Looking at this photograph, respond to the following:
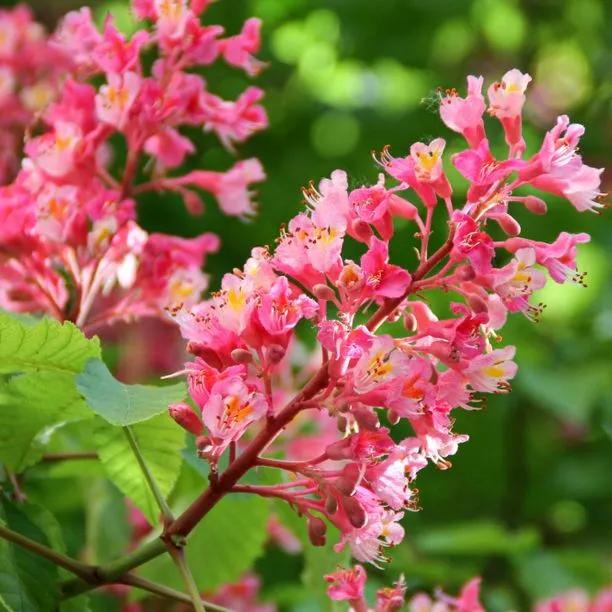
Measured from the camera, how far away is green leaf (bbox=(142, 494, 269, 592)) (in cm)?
225

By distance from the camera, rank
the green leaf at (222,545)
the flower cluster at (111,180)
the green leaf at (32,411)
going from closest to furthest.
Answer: the green leaf at (32,411) < the flower cluster at (111,180) < the green leaf at (222,545)

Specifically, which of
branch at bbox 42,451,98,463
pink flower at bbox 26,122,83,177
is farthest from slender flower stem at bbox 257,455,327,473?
pink flower at bbox 26,122,83,177

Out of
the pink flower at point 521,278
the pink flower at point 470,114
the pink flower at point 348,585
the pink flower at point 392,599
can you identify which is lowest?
the pink flower at point 392,599

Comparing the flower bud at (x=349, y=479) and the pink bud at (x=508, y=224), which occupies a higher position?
the pink bud at (x=508, y=224)

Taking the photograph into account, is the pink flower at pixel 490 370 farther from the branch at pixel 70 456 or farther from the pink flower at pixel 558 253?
the branch at pixel 70 456

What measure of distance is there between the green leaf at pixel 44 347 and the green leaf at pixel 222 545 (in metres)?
0.80

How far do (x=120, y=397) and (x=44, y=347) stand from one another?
0.12m

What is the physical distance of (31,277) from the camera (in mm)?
1915

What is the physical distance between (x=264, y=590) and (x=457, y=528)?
0.62 metres

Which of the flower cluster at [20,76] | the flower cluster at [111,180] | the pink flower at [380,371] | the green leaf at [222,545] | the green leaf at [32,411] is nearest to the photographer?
the pink flower at [380,371]

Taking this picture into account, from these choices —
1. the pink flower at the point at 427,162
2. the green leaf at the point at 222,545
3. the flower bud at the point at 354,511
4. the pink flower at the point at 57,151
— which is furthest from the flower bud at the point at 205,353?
the green leaf at the point at 222,545

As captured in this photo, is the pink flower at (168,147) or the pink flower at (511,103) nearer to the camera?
the pink flower at (511,103)

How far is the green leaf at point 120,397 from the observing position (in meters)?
1.37

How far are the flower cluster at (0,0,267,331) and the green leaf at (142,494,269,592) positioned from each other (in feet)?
1.51
